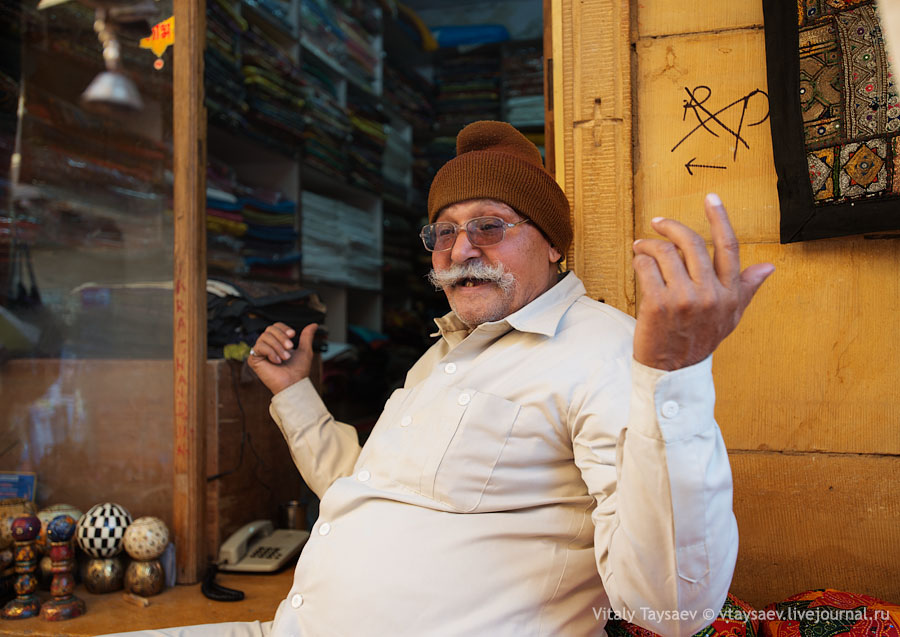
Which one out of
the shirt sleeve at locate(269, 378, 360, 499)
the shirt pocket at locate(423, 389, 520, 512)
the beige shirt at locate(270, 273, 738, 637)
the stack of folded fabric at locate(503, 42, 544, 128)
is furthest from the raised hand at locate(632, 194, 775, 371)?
the stack of folded fabric at locate(503, 42, 544, 128)

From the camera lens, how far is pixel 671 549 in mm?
840

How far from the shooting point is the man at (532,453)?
81 cm

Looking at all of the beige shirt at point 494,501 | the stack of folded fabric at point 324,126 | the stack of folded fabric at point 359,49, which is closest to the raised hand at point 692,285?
the beige shirt at point 494,501

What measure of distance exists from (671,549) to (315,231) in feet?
10.6

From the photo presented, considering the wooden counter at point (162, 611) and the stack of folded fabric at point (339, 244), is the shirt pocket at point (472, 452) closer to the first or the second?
the wooden counter at point (162, 611)

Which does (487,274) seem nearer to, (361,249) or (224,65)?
(224,65)

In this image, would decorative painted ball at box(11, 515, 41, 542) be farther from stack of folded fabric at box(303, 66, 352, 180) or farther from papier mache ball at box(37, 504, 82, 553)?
stack of folded fabric at box(303, 66, 352, 180)

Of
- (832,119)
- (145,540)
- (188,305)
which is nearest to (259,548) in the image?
(145,540)

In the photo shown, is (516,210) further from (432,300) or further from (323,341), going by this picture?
(432,300)

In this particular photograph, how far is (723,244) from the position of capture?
74 centimetres

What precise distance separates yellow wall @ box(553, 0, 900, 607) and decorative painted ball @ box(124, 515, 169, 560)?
1404 millimetres

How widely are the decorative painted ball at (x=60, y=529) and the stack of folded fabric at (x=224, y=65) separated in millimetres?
1809

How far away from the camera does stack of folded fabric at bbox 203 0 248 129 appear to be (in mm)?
3041

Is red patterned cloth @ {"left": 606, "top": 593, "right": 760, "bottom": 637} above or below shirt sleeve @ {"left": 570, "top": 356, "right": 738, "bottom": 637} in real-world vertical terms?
below
